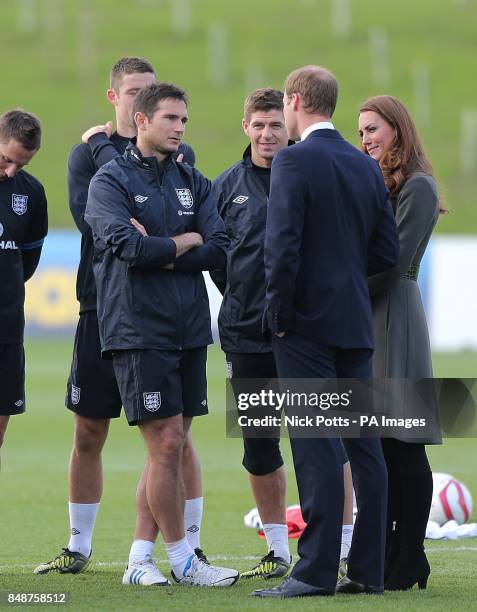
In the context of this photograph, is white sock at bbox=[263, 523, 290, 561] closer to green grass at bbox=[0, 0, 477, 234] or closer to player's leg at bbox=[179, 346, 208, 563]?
player's leg at bbox=[179, 346, 208, 563]

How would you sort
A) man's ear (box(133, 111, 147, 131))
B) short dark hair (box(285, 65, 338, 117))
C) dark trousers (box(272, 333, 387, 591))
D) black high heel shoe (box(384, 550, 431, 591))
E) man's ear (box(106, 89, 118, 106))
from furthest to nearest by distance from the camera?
man's ear (box(106, 89, 118, 106)) < man's ear (box(133, 111, 147, 131)) < black high heel shoe (box(384, 550, 431, 591)) < short dark hair (box(285, 65, 338, 117)) < dark trousers (box(272, 333, 387, 591))

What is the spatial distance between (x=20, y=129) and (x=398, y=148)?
196cm

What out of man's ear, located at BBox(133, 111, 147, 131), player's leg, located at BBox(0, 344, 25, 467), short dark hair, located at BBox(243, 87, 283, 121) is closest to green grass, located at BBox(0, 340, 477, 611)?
player's leg, located at BBox(0, 344, 25, 467)

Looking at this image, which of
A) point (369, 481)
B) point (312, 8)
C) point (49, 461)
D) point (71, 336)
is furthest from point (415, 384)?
point (312, 8)

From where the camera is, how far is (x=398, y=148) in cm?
709

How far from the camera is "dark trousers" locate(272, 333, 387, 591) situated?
6.39 m

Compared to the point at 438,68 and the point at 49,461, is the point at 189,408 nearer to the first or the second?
the point at 49,461

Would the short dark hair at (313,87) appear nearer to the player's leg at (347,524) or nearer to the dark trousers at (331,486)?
the dark trousers at (331,486)

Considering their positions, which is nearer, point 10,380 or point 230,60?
point 10,380

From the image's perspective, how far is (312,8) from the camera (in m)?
64.8

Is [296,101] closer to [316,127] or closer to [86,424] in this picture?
[316,127]

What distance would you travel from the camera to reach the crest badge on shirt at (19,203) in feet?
24.7

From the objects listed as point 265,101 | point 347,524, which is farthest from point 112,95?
point 347,524

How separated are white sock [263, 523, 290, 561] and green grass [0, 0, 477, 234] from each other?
2975 centimetres
